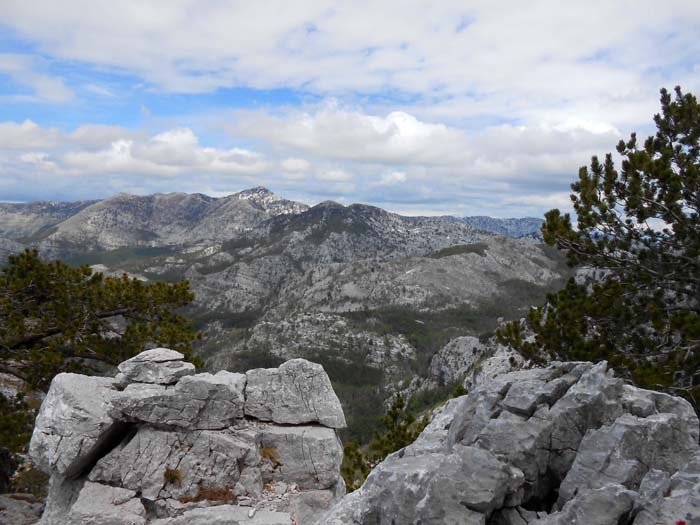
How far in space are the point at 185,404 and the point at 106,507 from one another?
4354 mm

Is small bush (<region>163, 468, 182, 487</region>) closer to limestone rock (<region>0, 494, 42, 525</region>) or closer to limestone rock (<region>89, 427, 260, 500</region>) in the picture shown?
limestone rock (<region>89, 427, 260, 500</region>)

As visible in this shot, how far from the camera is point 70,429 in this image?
17562 mm

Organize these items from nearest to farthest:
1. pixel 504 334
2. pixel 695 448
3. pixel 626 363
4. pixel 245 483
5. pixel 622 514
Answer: pixel 622 514, pixel 695 448, pixel 245 483, pixel 626 363, pixel 504 334

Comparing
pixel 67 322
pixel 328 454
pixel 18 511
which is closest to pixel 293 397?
pixel 328 454

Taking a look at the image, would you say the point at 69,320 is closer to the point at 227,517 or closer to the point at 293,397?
the point at 293,397

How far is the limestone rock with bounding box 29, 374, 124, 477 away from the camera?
17.3m

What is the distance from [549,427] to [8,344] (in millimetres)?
27603

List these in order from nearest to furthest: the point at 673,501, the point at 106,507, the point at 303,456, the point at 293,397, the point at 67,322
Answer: the point at 673,501 < the point at 106,507 < the point at 303,456 < the point at 293,397 < the point at 67,322

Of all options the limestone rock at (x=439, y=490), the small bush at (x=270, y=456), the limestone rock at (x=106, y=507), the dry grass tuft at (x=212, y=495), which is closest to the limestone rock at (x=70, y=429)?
the limestone rock at (x=106, y=507)

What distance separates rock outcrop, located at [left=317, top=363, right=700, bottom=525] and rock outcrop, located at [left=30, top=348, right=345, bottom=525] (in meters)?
8.29

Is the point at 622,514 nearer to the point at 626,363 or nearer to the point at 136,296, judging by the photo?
the point at 626,363

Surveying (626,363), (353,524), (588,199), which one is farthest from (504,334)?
(353,524)

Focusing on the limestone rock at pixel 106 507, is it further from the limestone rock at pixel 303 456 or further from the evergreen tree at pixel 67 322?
the evergreen tree at pixel 67 322

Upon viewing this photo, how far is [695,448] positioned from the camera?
9734 mm
